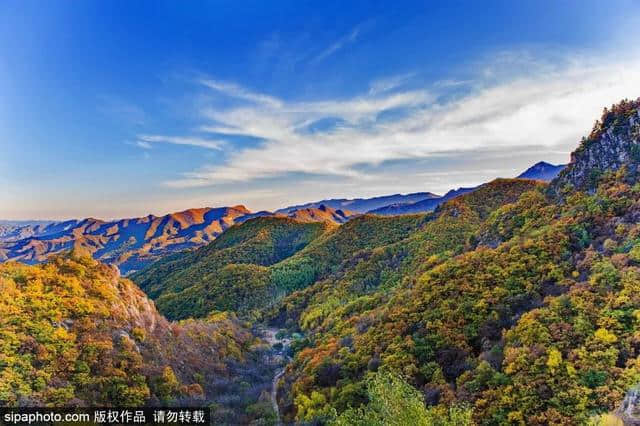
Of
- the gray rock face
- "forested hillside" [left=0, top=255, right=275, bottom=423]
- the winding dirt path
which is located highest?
the gray rock face

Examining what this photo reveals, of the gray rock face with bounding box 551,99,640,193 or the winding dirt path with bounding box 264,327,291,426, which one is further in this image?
the gray rock face with bounding box 551,99,640,193

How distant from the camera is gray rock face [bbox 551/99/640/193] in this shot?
47844 mm

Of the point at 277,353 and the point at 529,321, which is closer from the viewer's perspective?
the point at 529,321

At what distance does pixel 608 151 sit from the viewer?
51.3m

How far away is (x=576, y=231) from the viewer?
137ft

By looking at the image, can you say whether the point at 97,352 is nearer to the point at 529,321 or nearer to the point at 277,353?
the point at 529,321

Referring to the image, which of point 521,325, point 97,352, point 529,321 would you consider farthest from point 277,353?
point 529,321

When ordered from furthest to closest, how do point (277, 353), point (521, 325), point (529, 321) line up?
point (277, 353) < point (521, 325) < point (529, 321)

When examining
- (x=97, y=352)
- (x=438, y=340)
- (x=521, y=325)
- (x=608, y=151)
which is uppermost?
(x=608, y=151)

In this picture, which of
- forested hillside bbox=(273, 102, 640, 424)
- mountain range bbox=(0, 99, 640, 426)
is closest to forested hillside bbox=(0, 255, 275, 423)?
mountain range bbox=(0, 99, 640, 426)

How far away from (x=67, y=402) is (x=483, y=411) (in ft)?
104

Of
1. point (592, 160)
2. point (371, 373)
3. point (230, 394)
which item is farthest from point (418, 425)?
point (592, 160)

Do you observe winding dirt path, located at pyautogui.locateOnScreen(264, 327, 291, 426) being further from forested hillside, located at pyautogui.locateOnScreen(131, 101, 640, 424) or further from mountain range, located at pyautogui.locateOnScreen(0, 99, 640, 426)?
forested hillside, located at pyautogui.locateOnScreen(131, 101, 640, 424)

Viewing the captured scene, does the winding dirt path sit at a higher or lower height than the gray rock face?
lower
